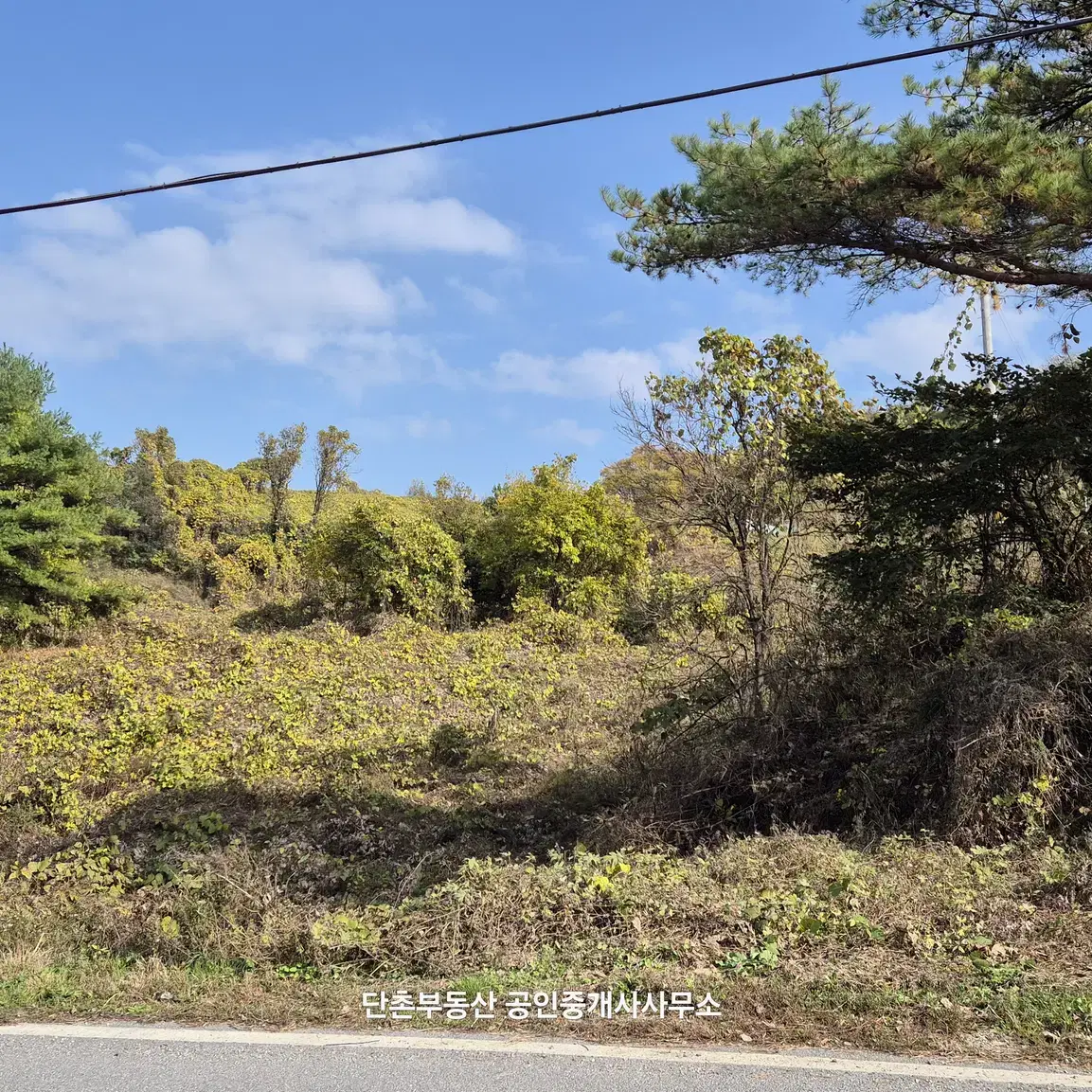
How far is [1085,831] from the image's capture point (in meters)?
5.30

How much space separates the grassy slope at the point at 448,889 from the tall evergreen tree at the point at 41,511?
19.0 feet

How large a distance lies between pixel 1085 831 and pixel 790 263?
4.81 meters

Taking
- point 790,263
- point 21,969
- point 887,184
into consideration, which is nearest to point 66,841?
point 21,969

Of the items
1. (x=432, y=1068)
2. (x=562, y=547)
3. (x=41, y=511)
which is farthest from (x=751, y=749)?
(x=41, y=511)

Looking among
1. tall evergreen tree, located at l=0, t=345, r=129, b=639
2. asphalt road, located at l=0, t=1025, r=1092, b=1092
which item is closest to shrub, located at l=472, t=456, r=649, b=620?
tall evergreen tree, located at l=0, t=345, r=129, b=639

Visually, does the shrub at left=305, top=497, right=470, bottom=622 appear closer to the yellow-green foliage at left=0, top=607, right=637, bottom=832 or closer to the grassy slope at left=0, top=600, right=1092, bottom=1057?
the yellow-green foliage at left=0, top=607, right=637, bottom=832

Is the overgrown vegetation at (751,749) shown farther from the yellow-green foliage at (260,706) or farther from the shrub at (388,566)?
the shrub at (388,566)

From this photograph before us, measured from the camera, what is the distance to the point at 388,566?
15.0 meters

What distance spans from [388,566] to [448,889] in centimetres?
1046

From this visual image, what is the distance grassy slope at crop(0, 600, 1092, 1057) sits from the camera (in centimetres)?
376

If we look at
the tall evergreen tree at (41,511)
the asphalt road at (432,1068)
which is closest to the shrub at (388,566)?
the tall evergreen tree at (41,511)

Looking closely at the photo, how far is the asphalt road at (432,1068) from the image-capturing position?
305 centimetres

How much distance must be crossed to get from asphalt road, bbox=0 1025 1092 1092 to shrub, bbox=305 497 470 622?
11490 millimetres

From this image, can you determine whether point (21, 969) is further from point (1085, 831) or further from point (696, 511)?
point (696, 511)
